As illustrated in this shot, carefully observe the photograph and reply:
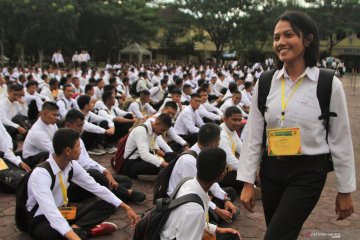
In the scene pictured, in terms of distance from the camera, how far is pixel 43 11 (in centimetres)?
2509

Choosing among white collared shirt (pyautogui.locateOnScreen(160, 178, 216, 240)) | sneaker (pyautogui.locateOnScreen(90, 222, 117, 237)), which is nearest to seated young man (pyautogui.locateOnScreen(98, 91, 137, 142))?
sneaker (pyautogui.locateOnScreen(90, 222, 117, 237))

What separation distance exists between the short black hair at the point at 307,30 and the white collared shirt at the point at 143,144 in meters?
3.04

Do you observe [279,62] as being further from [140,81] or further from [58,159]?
[140,81]

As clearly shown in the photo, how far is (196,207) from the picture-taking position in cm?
219

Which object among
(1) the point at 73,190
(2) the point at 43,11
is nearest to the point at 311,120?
(1) the point at 73,190

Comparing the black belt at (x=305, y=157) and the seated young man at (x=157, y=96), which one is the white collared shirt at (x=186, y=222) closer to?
the black belt at (x=305, y=157)

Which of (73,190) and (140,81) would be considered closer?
(73,190)

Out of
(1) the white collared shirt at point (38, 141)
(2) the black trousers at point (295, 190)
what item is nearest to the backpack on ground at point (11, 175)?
(1) the white collared shirt at point (38, 141)

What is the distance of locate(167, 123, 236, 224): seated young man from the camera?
3.43 metres

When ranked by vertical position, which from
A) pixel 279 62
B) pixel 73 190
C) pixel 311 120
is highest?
pixel 279 62

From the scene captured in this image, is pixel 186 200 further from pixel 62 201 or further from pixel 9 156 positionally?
pixel 9 156

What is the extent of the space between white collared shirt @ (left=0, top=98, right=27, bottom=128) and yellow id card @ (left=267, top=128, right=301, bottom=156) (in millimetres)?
5477

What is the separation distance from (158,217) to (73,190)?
214 cm

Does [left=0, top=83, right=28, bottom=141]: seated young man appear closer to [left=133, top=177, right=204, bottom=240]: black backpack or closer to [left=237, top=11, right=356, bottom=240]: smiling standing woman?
[left=133, top=177, right=204, bottom=240]: black backpack
